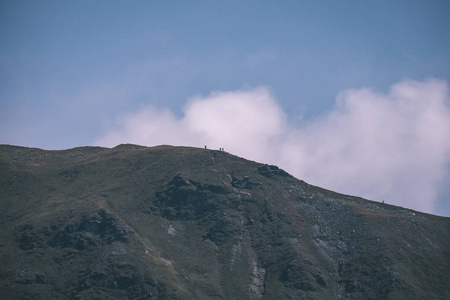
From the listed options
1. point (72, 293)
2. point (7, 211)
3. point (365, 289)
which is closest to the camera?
point (72, 293)

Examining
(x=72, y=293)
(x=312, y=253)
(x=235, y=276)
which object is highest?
(x=312, y=253)

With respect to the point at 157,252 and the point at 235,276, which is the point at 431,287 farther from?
the point at 157,252

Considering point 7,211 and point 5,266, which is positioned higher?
point 7,211

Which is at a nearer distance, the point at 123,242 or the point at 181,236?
the point at 123,242

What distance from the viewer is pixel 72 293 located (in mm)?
157750

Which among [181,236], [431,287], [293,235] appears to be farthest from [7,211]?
[431,287]

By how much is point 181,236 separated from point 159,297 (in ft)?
123

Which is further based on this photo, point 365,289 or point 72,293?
point 365,289

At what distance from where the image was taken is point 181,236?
193875 millimetres

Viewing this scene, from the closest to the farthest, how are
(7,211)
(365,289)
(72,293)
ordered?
(72,293)
(365,289)
(7,211)

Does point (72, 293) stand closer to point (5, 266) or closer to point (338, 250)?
point (5, 266)

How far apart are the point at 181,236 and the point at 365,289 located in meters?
66.5

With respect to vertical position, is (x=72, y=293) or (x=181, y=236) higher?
(x=181, y=236)

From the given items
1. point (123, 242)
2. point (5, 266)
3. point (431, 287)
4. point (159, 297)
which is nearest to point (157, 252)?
point (123, 242)
